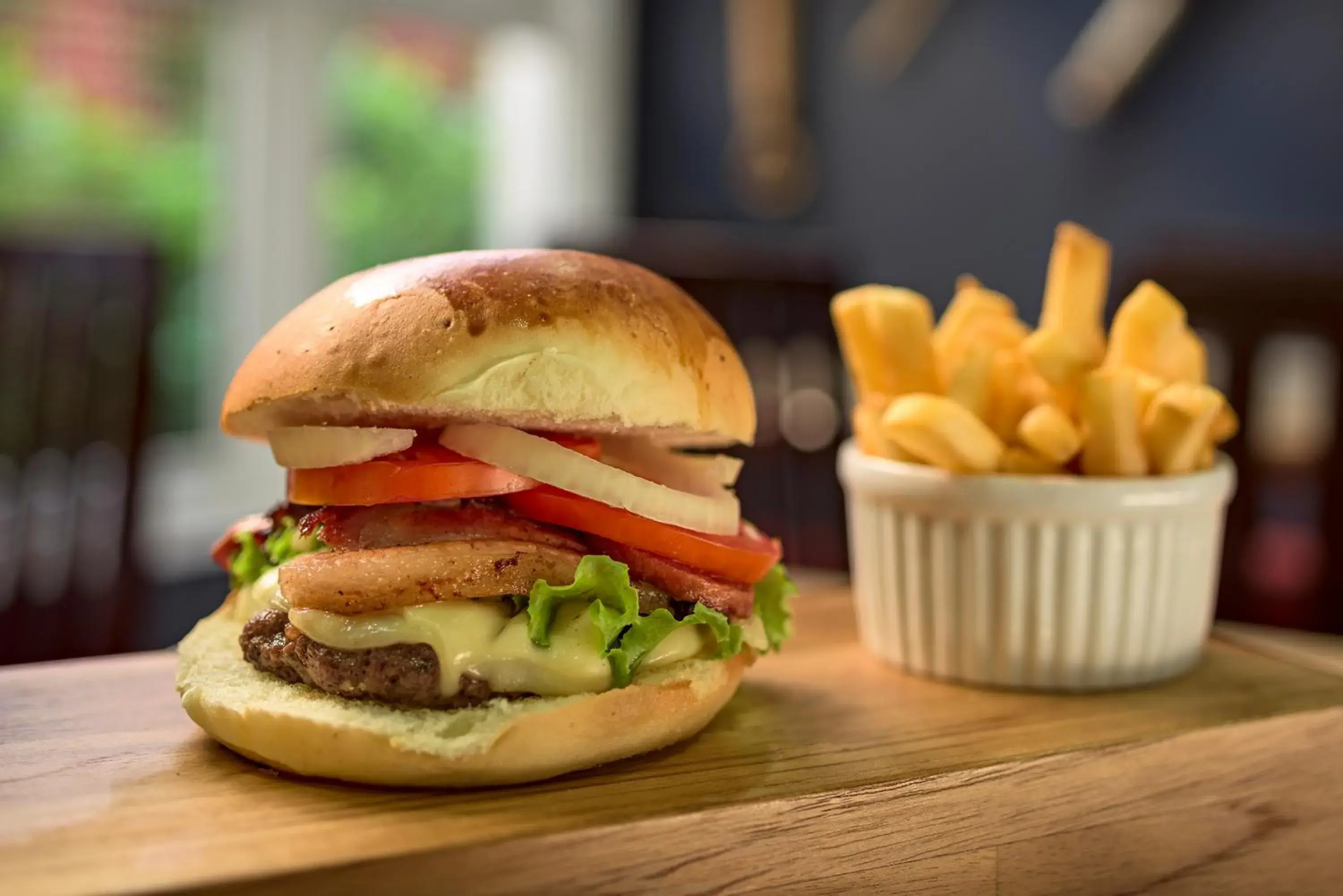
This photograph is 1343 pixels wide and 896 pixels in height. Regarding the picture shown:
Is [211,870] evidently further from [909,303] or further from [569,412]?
[909,303]

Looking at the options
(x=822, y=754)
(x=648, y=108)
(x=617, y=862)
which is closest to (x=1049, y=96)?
(x=648, y=108)

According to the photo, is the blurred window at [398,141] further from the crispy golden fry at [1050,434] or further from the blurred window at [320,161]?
the crispy golden fry at [1050,434]

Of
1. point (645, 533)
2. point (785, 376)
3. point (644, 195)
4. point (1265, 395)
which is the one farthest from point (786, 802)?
point (644, 195)

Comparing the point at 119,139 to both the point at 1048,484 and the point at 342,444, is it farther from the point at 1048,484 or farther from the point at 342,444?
the point at 1048,484

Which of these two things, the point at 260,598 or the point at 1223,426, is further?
the point at 1223,426

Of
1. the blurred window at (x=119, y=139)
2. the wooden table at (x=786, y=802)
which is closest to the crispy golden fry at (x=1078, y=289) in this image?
the wooden table at (x=786, y=802)

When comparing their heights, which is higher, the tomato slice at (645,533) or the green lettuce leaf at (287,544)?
the tomato slice at (645,533)

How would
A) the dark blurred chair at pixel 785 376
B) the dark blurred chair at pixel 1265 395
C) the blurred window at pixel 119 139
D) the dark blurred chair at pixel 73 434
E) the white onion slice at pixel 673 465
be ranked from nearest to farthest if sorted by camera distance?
the white onion slice at pixel 673 465, the dark blurred chair at pixel 1265 395, the dark blurred chair at pixel 73 434, the dark blurred chair at pixel 785 376, the blurred window at pixel 119 139
